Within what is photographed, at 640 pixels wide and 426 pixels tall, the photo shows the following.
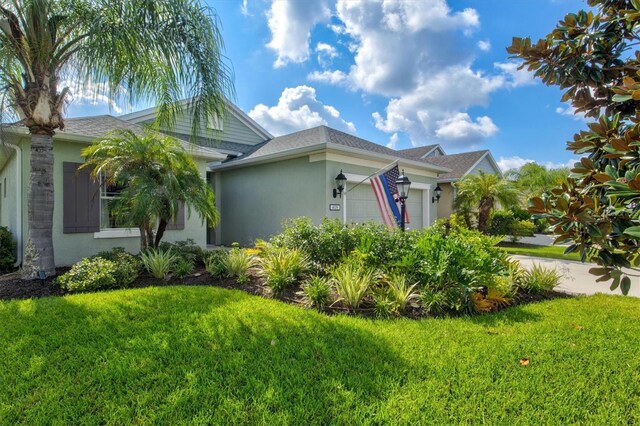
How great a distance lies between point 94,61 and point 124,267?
368 cm

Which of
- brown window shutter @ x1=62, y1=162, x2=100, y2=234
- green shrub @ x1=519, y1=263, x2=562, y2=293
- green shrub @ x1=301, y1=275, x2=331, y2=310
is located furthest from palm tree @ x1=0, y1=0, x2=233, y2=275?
green shrub @ x1=519, y1=263, x2=562, y2=293

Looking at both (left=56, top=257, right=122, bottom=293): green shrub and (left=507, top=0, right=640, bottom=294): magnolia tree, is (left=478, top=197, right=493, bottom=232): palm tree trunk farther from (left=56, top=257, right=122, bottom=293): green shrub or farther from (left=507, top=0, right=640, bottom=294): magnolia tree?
(left=56, top=257, right=122, bottom=293): green shrub

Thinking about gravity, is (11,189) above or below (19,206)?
above

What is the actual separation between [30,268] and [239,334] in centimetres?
495

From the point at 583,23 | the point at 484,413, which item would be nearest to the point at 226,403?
the point at 484,413

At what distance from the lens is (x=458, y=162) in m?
21.2

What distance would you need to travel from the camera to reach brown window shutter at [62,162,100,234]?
7.71 m

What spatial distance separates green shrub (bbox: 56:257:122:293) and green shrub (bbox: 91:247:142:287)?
0.07 m

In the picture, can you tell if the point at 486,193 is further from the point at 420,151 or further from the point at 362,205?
the point at 420,151

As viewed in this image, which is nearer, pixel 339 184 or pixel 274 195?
pixel 339 184

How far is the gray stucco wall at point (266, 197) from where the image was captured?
10406mm

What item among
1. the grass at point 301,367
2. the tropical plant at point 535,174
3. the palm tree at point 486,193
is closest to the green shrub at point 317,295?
the grass at point 301,367

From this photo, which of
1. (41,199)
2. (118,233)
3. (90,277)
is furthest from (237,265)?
(118,233)

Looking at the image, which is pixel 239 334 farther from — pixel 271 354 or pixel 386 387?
pixel 386 387
